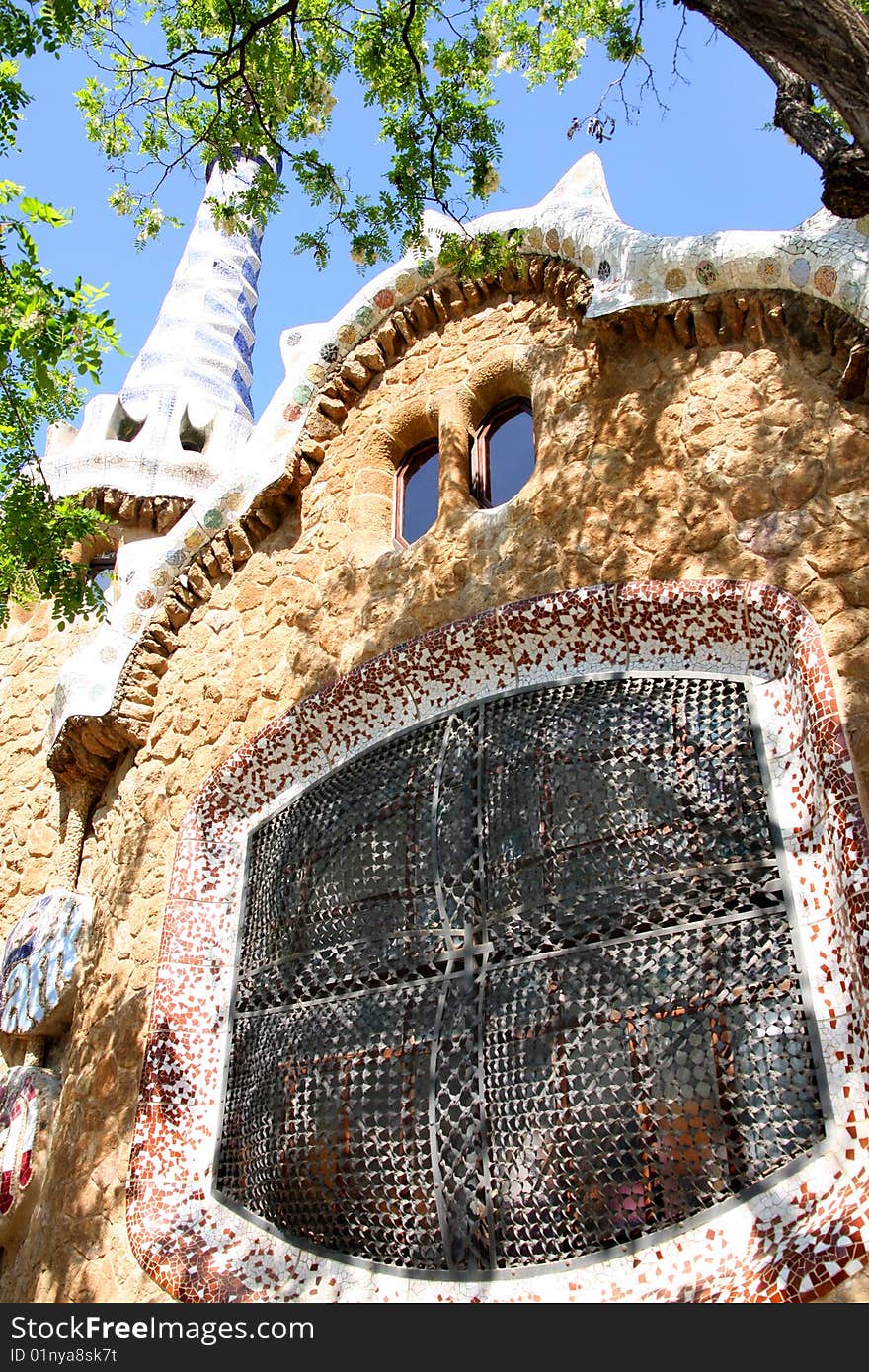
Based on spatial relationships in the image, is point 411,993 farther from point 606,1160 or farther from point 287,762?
point 287,762

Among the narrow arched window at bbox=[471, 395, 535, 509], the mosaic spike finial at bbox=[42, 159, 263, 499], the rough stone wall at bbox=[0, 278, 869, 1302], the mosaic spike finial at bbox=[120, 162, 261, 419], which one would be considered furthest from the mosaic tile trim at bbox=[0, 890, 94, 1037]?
the mosaic spike finial at bbox=[120, 162, 261, 419]

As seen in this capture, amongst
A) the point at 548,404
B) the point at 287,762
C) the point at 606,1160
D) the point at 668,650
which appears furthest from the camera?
the point at 287,762

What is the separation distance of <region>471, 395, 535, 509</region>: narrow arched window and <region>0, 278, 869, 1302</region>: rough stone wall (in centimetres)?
8

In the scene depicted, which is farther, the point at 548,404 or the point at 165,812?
the point at 165,812

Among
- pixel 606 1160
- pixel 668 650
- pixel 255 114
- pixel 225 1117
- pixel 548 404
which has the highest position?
pixel 255 114

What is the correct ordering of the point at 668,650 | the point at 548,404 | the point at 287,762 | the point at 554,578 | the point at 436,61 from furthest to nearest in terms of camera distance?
1. the point at 436,61
2. the point at 287,762
3. the point at 548,404
4. the point at 554,578
5. the point at 668,650

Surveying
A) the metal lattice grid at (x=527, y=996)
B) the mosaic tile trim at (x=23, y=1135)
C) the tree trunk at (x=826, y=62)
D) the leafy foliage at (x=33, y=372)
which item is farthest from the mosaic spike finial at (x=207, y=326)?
the tree trunk at (x=826, y=62)

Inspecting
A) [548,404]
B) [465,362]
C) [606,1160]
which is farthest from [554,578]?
[606,1160]

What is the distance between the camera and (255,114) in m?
4.79

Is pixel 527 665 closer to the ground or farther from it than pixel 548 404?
closer to the ground

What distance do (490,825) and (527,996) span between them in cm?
57

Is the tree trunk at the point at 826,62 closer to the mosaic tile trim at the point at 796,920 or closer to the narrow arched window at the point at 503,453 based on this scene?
the mosaic tile trim at the point at 796,920

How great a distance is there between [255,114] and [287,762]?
2792 millimetres

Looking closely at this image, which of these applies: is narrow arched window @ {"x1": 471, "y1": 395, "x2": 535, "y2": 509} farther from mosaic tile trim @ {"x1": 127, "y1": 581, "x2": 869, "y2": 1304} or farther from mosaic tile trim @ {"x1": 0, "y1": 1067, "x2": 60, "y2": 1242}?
mosaic tile trim @ {"x1": 0, "y1": 1067, "x2": 60, "y2": 1242}
